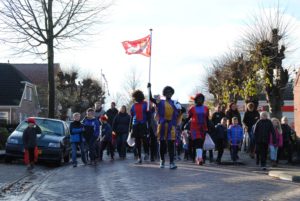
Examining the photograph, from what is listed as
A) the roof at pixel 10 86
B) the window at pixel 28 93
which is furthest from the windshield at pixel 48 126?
the window at pixel 28 93

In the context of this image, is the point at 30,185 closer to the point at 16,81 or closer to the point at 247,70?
the point at 247,70

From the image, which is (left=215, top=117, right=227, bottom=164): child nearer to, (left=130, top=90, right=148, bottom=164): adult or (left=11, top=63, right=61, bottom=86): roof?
(left=130, top=90, right=148, bottom=164): adult

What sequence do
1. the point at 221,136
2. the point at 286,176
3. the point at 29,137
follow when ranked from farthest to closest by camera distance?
the point at 221,136 < the point at 29,137 < the point at 286,176

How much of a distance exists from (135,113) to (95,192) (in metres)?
5.17

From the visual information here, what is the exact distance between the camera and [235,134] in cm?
1700

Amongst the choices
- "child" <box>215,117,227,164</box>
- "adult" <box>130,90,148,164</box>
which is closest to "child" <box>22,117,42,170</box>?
"adult" <box>130,90,148,164</box>

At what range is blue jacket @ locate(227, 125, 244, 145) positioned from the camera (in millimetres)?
16891

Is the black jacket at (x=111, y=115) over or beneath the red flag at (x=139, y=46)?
beneath

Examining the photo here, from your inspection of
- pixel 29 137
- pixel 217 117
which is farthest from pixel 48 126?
pixel 217 117

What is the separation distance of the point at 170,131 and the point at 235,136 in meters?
4.54

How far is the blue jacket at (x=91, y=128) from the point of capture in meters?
15.8

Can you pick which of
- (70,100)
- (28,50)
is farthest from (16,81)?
(28,50)

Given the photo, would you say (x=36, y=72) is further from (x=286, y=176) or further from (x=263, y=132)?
(x=286, y=176)

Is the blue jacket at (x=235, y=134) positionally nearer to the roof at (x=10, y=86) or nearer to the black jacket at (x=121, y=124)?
the black jacket at (x=121, y=124)
